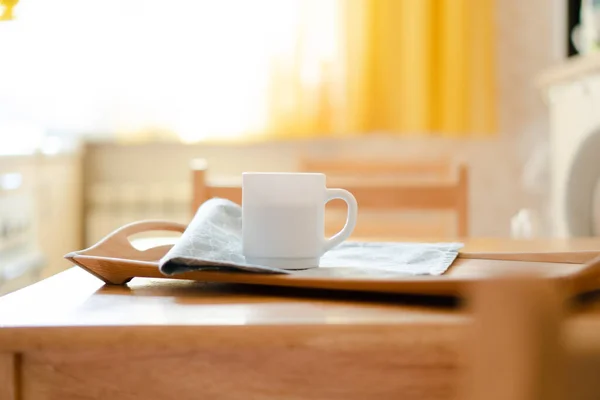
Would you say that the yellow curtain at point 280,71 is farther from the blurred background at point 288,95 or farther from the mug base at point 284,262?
the mug base at point 284,262

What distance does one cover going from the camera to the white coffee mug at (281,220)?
679 millimetres

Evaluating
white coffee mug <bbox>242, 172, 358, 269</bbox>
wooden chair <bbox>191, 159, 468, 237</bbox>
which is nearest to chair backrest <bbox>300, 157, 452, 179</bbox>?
wooden chair <bbox>191, 159, 468, 237</bbox>

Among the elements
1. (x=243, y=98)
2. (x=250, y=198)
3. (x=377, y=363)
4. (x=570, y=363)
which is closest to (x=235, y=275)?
(x=250, y=198)

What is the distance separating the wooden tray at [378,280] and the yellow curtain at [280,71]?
2.11m

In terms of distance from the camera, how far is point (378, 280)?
0.57m

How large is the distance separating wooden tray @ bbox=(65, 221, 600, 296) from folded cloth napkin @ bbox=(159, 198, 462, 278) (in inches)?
0.6

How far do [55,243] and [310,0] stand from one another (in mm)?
1331

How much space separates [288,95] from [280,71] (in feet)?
0.33

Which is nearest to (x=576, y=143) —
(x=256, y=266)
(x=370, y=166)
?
(x=370, y=166)

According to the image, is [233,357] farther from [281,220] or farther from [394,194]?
[394,194]

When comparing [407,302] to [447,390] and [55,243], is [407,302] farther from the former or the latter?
[55,243]

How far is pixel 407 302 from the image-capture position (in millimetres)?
551

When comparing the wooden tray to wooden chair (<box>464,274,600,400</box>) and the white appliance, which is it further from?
the white appliance

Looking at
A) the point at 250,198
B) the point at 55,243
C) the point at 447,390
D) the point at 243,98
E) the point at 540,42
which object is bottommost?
the point at 55,243
